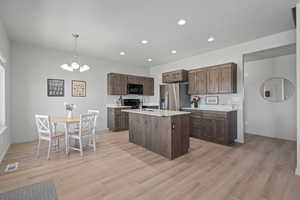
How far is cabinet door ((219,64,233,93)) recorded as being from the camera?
3.87m

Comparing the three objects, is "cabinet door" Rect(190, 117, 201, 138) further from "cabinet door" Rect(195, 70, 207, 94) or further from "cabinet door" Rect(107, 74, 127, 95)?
"cabinet door" Rect(107, 74, 127, 95)

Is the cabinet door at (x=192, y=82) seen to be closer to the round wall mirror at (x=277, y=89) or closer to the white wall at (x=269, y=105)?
the white wall at (x=269, y=105)

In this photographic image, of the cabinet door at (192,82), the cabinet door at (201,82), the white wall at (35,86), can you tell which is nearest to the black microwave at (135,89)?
the white wall at (35,86)

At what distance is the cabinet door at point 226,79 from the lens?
3865mm

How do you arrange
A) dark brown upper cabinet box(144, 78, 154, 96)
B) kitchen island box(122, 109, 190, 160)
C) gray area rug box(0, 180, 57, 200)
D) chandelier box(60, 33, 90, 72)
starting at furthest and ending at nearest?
dark brown upper cabinet box(144, 78, 154, 96), chandelier box(60, 33, 90, 72), kitchen island box(122, 109, 190, 160), gray area rug box(0, 180, 57, 200)

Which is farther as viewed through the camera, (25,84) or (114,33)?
(25,84)

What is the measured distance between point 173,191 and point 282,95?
486cm

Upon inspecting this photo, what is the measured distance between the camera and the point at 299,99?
2.21m

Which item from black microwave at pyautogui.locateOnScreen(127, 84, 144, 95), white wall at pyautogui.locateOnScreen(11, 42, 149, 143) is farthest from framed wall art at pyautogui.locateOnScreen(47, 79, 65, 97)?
black microwave at pyautogui.locateOnScreen(127, 84, 144, 95)

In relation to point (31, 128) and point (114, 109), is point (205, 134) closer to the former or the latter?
point (114, 109)

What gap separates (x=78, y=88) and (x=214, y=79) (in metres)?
4.66

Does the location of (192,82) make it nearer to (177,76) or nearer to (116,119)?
(177,76)

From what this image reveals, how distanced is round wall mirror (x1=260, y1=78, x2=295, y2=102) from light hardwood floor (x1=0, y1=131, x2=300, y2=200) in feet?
5.98

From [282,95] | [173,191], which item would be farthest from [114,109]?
[282,95]
